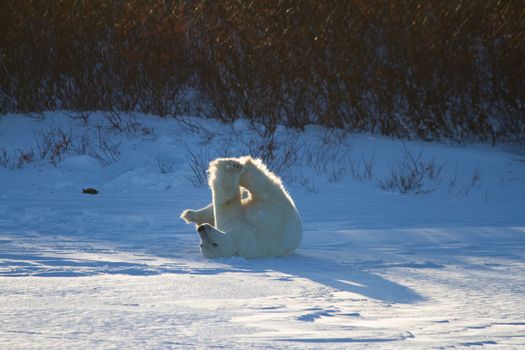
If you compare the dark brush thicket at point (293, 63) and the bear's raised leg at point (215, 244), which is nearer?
the bear's raised leg at point (215, 244)

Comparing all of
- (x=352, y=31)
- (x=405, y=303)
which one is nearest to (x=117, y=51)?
(x=352, y=31)

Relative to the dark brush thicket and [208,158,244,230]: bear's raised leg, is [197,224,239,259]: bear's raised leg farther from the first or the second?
the dark brush thicket

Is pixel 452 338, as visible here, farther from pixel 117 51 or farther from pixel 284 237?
pixel 117 51

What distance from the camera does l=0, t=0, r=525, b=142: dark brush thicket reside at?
45.2 feet

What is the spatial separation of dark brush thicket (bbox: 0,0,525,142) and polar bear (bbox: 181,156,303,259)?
25.3 ft

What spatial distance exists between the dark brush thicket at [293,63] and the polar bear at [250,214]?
7.71 metres

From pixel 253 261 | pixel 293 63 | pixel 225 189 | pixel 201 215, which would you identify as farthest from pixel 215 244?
pixel 293 63

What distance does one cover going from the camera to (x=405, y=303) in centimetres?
423

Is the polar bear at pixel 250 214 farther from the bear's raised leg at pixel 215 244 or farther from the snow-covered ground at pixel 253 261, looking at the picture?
the snow-covered ground at pixel 253 261

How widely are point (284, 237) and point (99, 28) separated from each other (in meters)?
9.49

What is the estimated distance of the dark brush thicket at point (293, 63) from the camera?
13781 millimetres

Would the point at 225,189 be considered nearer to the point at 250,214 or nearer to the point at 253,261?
the point at 250,214

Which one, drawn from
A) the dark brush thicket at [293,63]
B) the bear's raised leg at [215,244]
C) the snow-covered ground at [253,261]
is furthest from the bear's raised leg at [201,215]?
the dark brush thicket at [293,63]

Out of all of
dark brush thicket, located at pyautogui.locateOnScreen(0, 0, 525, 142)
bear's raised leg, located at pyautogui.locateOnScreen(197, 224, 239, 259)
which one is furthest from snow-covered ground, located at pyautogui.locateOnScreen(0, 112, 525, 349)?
dark brush thicket, located at pyautogui.locateOnScreen(0, 0, 525, 142)
